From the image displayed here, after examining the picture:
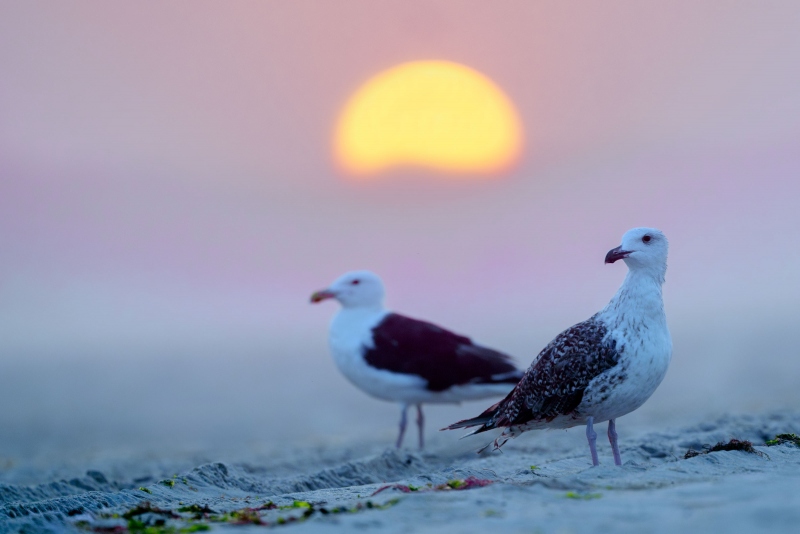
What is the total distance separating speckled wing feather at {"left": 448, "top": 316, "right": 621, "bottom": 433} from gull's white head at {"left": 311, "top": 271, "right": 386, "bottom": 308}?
522 centimetres

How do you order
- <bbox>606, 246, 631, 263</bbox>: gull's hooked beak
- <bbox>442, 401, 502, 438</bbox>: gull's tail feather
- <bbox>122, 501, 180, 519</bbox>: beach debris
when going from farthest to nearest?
<bbox>442, 401, 502, 438</bbox>: gull's tail feather, <bbox>606, 246, 631, 263</bbox>: gull's hooked beak, <bbox>122, 501, 180, 519</bbox>: beach debris

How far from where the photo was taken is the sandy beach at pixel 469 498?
462 cm

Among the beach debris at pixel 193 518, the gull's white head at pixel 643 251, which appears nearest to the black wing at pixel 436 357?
the gull's white head at pixel 643 251

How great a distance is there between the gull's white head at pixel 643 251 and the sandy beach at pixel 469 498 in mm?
1448

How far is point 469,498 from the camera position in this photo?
523 cm

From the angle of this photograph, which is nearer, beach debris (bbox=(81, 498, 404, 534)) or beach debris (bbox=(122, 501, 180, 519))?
beach debris (bbox=(81, 498, 404, 534))

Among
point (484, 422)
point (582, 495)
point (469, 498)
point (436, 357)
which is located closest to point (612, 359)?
point (484, 422)

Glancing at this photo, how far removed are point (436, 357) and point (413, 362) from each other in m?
0.28

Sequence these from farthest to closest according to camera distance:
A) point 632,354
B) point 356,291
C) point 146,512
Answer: point 356,291
point 632,354
point 146,512

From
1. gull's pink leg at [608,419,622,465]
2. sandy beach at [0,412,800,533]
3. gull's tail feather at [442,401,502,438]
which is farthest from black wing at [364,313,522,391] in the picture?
gull's pink leg at [608,419,622,465]

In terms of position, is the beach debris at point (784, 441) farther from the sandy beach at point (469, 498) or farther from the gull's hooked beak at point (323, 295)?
the gull's hooked beak at point (323, 295)

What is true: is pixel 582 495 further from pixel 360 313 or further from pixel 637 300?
pixel 360 313

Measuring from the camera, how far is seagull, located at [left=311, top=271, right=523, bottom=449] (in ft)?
36.7

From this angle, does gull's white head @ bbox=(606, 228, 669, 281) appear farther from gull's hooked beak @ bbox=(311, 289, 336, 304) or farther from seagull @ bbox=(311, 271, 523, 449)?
gull's hooked beak @ bbox=(311, 289, 336, 304)
